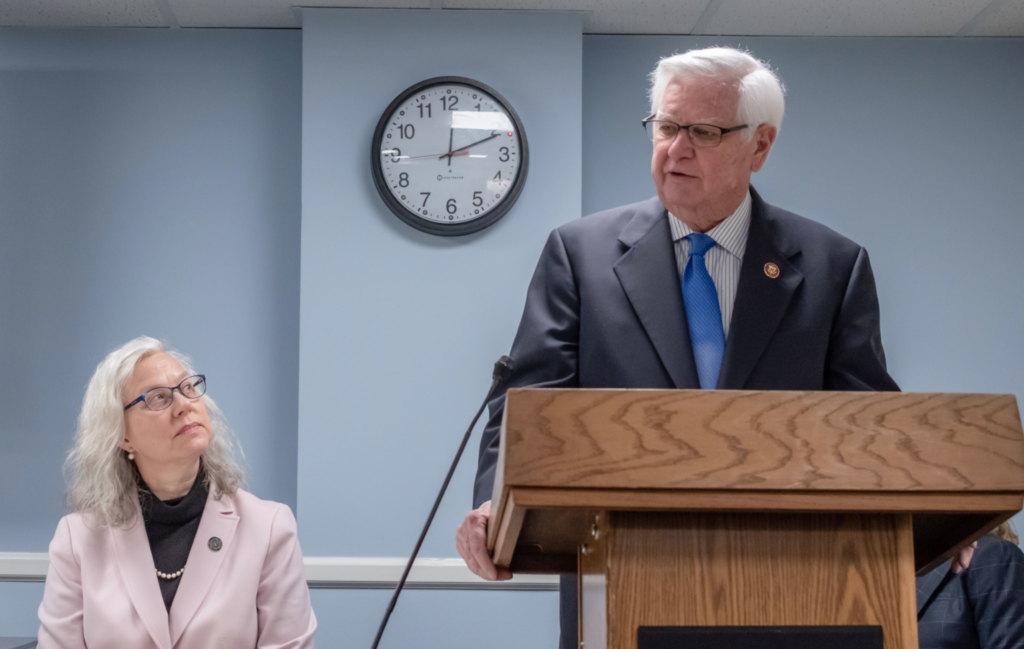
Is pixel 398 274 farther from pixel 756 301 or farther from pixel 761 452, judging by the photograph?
pixel 761 452

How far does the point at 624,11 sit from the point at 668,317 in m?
2.04

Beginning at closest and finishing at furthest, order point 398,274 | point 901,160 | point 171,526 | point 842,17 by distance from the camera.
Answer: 1. point 171,526
2. point 398,274
3. point 842,17
4. point 901,160

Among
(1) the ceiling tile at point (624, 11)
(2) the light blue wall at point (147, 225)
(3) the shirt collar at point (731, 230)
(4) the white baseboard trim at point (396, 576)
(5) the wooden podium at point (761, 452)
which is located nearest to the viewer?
(5) the wooden podium at point (761, 452)

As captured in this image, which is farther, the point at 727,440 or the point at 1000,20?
the point at 1000,20

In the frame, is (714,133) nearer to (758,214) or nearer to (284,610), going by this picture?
(758,214)

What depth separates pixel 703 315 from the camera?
3.97 feet

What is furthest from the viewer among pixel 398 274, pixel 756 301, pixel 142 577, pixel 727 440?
pixel 398 274

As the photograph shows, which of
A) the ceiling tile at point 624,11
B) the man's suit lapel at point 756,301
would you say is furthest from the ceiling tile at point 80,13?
the man's suit lapel at point 756,301

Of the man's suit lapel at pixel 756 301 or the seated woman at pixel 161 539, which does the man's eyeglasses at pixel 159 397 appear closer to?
the seated woman at pixel 161 539

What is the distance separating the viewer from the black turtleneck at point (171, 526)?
198 centimetres

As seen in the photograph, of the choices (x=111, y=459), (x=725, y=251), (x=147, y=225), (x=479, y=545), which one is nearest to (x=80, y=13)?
(x=147, y=225)

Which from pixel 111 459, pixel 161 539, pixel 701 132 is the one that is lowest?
pixel 161 539

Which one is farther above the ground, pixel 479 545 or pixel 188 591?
pixel 479 545

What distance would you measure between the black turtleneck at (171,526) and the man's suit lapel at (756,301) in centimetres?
141
